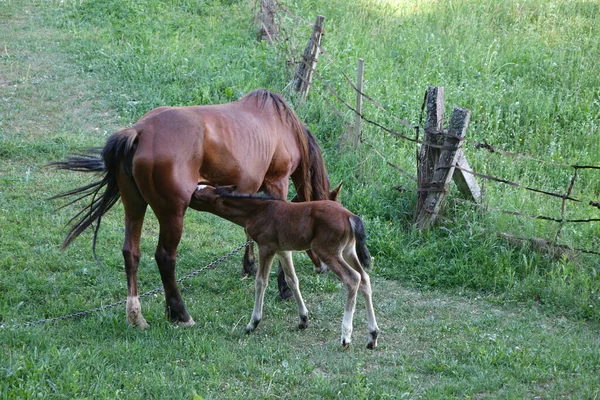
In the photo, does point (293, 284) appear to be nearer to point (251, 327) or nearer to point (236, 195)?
point (251, 327)

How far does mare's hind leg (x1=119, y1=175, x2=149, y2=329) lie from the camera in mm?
5957

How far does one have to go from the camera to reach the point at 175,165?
5785 mm

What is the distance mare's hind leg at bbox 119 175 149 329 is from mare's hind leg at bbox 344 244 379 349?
1738mm

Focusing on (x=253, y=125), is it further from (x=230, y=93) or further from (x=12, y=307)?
(x=230, y=93)

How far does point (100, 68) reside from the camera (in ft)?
41.4

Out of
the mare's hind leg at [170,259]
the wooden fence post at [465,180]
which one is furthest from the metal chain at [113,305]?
the wooden fence post at [465,180]

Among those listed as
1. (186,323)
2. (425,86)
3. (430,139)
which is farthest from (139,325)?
(425,86)

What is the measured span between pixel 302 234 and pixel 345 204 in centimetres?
299

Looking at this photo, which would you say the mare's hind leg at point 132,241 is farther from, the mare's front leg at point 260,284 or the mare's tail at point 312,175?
the mare's tail at point 312,175

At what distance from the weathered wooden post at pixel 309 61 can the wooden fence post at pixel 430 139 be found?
317cm

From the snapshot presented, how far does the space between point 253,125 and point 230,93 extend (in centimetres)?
484

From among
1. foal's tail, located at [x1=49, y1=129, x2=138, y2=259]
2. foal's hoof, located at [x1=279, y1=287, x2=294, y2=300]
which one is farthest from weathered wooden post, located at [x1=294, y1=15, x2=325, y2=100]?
foal's tail, located at [x1=49, y1=129, x2=138, y2=259]

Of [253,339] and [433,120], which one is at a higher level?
[433,120]

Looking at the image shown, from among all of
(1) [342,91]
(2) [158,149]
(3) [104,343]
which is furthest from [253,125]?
(1) [342,91]
